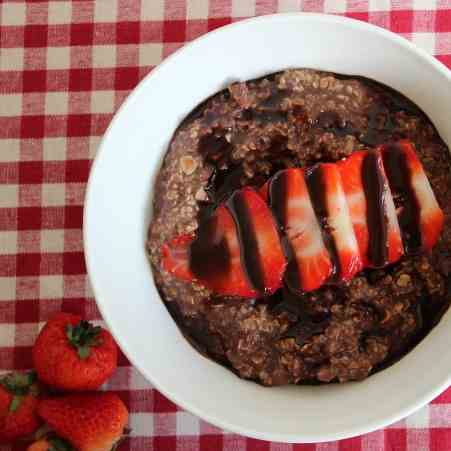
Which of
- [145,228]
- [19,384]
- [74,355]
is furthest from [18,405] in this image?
[145,228]

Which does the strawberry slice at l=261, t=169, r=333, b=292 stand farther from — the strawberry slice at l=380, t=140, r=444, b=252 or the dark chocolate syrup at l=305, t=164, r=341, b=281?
the strawberry slice at l=380, t=140, r=444, b=252

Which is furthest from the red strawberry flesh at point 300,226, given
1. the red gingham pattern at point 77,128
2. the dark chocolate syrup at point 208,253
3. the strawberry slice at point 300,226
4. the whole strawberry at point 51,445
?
the whole strawberry at point 51,445

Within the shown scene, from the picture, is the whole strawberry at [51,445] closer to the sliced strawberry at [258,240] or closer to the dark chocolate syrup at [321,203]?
the sliced strawberry at [258,240]

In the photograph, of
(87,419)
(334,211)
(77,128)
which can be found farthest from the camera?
(77,128)

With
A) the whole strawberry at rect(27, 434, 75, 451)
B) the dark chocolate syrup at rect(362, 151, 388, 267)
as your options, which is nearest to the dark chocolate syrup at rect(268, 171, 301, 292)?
the dark chocolate syrup at rect(362, 151, 388, 267)

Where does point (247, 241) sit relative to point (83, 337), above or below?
above

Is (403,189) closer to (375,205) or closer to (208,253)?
(375,205)

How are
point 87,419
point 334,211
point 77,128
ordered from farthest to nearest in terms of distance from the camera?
point 77,128 < point 87,419 < point 334,211
